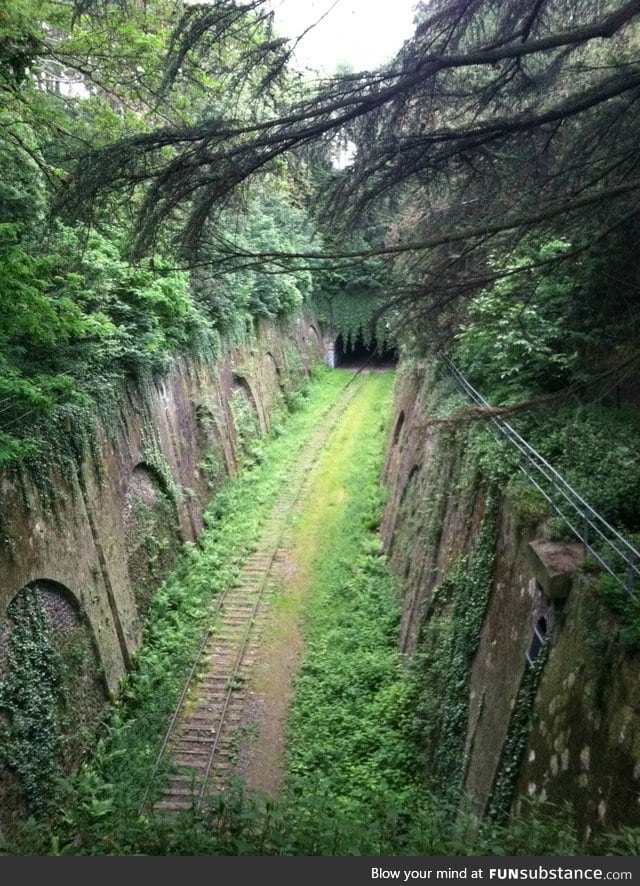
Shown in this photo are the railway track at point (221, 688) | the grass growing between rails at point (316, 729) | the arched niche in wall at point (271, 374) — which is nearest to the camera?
the grass growing between rails at point (316, 729)

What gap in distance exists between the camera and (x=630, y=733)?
4727mm

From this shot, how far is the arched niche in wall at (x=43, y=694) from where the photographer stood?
28.1ft

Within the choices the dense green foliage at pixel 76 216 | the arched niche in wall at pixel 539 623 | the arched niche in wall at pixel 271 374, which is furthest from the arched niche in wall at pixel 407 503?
the arched niche in wall at pixel 271 374

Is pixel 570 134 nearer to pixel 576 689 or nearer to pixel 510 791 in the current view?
pixel 576 689

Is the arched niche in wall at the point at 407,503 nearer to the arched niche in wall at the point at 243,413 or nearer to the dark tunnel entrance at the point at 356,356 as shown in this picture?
the arched niche in wall at the point at 243,413

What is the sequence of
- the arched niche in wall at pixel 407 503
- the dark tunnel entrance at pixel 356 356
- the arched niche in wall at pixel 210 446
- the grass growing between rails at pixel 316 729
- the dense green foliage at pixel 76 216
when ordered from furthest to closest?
the dark tunnel entrance at pixel 356 356 < the arched niche in wall at pixel 210 446 < the arched niche in wall at pixel 407 503 < the dense green foliage at pixel 76 216 < the grass growing between rails at pixel 316 729

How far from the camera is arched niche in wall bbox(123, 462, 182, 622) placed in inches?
552

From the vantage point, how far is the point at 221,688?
1248 centimetres

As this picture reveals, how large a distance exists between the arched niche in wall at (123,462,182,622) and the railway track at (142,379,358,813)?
166 centimetres

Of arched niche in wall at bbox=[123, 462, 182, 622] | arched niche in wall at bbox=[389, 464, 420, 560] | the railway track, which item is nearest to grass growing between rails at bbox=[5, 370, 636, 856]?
the railway track

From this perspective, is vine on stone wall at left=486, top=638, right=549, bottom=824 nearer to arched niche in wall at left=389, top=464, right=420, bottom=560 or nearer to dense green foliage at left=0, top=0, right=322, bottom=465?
dense green foliage at left=0, top=0, right=322, bottom=465

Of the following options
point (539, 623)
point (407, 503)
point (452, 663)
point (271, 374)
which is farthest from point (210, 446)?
point (539, 623)

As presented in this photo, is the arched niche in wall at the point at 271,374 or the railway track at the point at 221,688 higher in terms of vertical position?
the arched niche in wall at the point at 271,374

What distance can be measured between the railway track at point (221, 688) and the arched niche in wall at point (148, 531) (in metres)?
1.66
